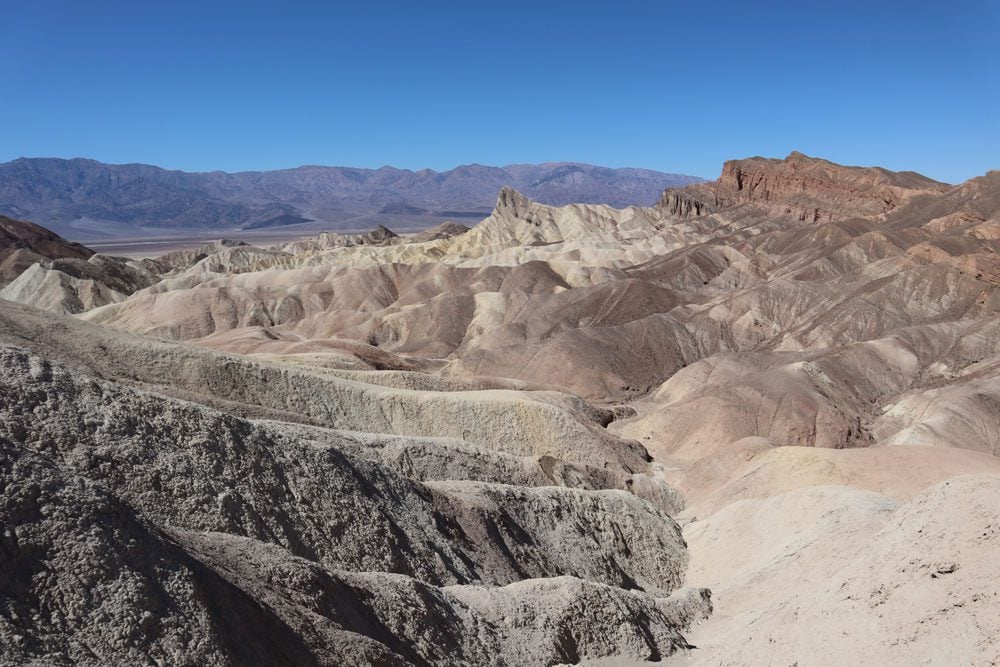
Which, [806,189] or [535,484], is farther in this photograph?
[806,189]

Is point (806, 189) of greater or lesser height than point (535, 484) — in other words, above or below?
above

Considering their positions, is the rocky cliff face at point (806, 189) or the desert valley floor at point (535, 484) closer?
the desert valley floor at point (535, 484)

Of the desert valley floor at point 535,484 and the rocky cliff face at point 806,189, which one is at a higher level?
the rocky cliff face at point 806,189

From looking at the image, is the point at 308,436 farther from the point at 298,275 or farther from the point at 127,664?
the point at 298,275

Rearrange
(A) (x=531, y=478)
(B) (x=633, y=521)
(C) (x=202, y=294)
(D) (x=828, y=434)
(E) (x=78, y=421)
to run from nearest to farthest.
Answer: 1. (E) (x=78, y=421)
2. (B) (x=633, y=521)
3. (A) (x=531, y=478)
4. (D) (x=828, y=434)
5. (C) (x=202, y=294)

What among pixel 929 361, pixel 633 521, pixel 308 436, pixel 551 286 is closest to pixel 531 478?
pixel 633 521

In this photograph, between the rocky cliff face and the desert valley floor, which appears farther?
the rocky cliff face

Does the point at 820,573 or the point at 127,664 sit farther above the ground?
the point at 127,664

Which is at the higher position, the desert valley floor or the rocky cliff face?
the rocky cliff face
